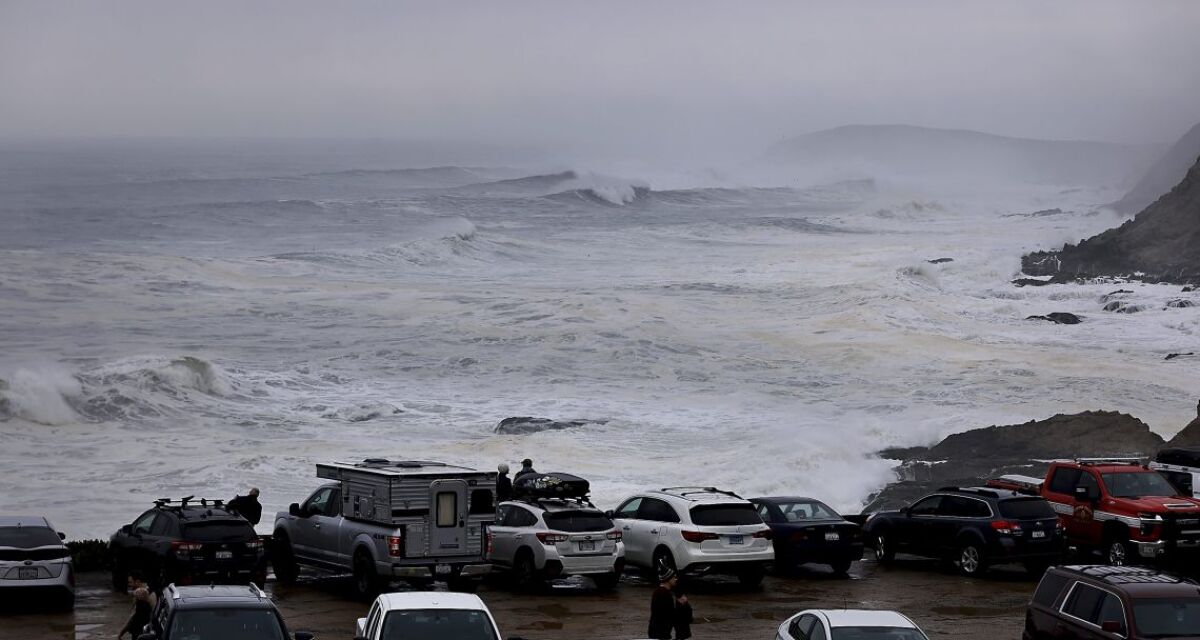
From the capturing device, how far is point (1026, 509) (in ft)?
65.7

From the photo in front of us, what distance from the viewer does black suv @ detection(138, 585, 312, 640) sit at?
11.9m

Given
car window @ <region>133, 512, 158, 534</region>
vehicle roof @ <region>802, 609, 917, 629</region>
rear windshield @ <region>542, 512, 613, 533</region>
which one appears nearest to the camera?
vehicle roof @ <region>802, 609, 917, 629</region>

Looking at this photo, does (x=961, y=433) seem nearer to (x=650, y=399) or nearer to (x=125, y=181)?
(x=650, y=399)

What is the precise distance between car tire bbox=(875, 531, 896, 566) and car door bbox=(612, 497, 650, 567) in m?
3.59

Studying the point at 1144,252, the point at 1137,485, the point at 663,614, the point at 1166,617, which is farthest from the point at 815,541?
the point at 1144,252

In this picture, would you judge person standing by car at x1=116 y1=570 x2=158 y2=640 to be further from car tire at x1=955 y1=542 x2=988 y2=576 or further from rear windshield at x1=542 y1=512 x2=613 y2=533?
car tire at x1=955 y1=542 x2=988 y2=576

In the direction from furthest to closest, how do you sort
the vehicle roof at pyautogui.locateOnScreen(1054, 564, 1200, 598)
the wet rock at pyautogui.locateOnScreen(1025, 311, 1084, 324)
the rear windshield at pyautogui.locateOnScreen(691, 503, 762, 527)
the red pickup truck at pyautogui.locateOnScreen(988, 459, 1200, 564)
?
1. the wet rock at pyautogui.locateOnScreen(1025, 311, 1084, 324)
2. the red pickup truck at pyautogui.locateOnScreen(988, 459, 1200, 564)
3. the rear windshield at pyautogui.locateOnScreen(691, 503, 762, 527)
4. the vehicle roof at pyautogui.locateOnScreen(1054, 564, 1200, 598)

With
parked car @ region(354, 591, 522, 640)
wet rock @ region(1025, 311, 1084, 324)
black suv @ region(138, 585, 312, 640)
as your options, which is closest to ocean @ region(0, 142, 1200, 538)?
wet rock @ region(1025, 311, 1084, 324)

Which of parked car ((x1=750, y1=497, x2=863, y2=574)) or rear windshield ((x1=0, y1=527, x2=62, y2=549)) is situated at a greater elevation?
rear windshield ((x1=0, y1=527, x2=62, y2=549))

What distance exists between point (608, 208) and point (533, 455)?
90.0 metres

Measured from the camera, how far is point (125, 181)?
123 m

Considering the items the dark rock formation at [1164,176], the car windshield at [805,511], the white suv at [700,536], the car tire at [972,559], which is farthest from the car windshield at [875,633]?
the dark rock formation at [1164,176]

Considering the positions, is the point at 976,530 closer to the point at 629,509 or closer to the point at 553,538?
the point at 629,509

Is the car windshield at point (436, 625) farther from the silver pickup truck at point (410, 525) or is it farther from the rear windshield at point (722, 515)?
the rear windshield at point (722, 515)
